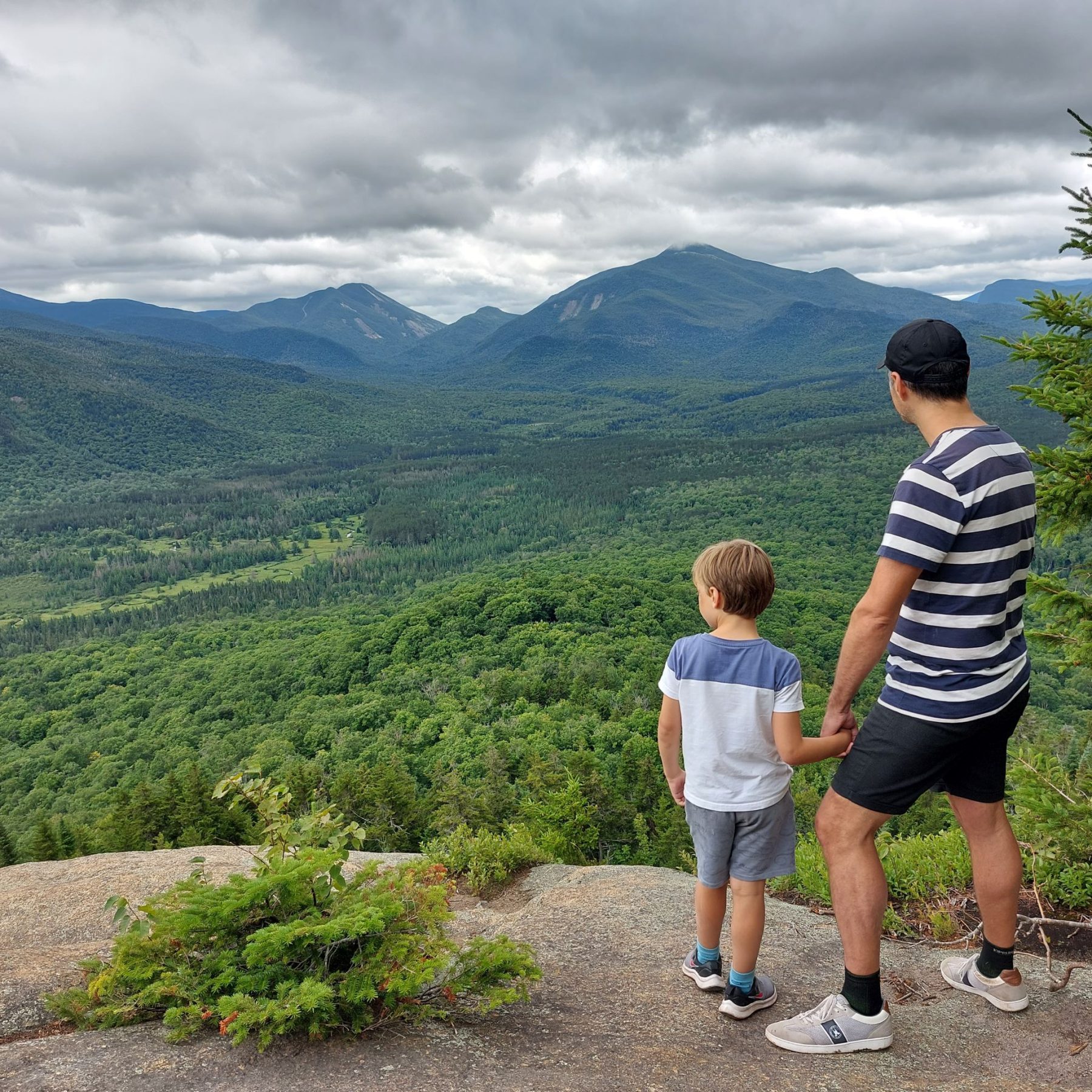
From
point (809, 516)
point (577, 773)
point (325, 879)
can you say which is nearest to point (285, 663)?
point (577, 773)

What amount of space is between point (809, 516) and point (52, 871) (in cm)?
13062

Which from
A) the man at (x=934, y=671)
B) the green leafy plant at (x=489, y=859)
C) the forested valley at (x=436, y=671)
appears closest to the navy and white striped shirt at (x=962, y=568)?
the man at (x=934, y=671)

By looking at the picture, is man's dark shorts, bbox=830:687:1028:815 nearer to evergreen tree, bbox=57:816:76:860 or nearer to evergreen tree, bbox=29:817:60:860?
evergreen tree, bbox=57:816:76:860

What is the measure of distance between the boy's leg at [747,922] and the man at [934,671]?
314mm

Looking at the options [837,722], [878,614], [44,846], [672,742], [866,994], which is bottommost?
[44,846]

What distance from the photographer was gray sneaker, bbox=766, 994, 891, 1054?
3484 mm

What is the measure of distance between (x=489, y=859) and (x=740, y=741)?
19.0 feet

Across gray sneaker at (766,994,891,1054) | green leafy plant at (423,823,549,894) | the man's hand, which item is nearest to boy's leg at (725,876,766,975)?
gray sneaker at (766,994,891,1054)

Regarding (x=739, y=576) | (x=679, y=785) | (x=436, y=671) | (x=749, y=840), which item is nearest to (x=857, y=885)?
(x=749, y=840)

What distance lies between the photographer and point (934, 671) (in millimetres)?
3260

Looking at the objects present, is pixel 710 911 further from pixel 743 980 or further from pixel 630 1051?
pixel 630 1051

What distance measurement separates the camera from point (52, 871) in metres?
8.30

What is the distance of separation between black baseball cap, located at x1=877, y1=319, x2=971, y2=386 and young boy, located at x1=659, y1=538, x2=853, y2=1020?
108 cm

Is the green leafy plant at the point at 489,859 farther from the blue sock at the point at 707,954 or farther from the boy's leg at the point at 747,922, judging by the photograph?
the boy's leg at the point at 747,922
